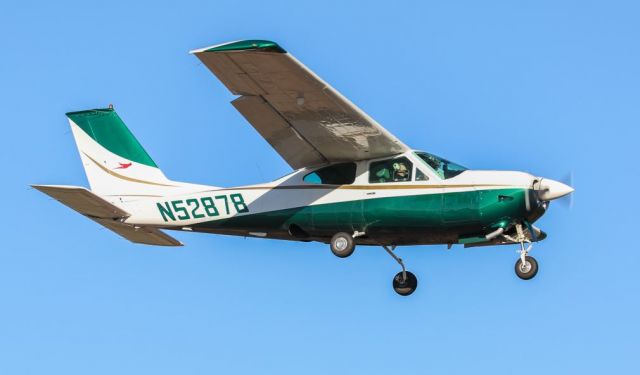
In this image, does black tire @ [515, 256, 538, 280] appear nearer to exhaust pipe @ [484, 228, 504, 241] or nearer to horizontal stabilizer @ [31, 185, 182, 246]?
exhaust pipe @ [484, 228, 504, 241]

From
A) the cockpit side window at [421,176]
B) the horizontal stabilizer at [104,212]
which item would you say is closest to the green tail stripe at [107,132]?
the horizontal stabilizer at [104,212]

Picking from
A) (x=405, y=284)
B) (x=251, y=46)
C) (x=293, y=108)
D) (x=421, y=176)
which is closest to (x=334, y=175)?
(x=293, y=108)

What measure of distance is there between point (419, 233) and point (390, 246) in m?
1.29

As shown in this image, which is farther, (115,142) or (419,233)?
(115,142)

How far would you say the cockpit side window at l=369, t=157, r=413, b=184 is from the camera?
2077 centimetres

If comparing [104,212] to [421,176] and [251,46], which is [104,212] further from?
[421,176]

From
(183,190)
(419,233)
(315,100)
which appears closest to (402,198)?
(419,233)

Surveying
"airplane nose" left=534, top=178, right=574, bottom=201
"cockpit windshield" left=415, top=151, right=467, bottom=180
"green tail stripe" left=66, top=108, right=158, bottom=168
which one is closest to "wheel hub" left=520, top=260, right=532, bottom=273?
A: "airplane nose" left=534, top=178, right=574, bottom=201

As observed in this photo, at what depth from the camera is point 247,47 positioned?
61.9 feet

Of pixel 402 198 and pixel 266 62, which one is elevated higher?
pixel 266 62

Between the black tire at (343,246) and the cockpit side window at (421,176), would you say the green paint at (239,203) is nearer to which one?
the black tire at (343,246)

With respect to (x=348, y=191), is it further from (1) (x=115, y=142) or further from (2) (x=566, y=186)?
(1) (x=115, y=142)

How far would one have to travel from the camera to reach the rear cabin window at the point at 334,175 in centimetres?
2119

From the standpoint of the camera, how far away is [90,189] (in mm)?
23438
